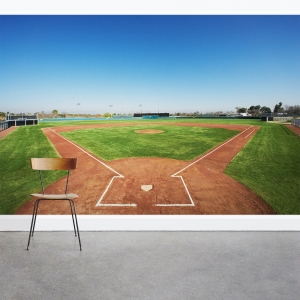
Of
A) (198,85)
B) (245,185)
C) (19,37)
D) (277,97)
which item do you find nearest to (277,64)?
(277,97)

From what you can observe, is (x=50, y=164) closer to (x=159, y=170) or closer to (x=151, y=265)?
(x=151, y=265)

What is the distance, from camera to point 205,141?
18.3 feet

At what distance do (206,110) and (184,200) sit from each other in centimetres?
154

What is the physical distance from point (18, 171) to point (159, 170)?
80.7 inches

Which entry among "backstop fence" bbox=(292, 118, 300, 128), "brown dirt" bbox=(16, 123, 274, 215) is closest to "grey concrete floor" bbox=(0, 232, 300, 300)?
"brown dirt" bbox=(16, 123, 274, 215)

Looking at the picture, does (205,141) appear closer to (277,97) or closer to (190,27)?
(277,97)

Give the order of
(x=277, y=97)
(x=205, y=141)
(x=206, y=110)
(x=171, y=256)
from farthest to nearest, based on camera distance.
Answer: (x=205, y=141) < (x=206, y=110) < (x=277, y=97) < (x=171, y=256)

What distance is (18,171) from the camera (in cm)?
365

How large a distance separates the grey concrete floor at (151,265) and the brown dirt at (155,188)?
1.53 ft

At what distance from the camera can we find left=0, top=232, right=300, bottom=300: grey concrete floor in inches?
68.7

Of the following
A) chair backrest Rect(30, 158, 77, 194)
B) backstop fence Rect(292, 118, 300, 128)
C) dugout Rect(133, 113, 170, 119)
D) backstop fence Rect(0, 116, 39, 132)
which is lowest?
chair backrest Rect(30, 158, 77, 194)

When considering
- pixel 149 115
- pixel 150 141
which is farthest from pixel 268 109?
pixel 150 141

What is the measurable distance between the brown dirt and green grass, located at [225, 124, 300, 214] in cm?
17

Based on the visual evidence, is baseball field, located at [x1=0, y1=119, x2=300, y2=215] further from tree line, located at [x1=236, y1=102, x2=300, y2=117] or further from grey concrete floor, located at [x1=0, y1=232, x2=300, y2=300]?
grey concrete floor, located at [x1=0, y1=232, x2=300, y2=300]
